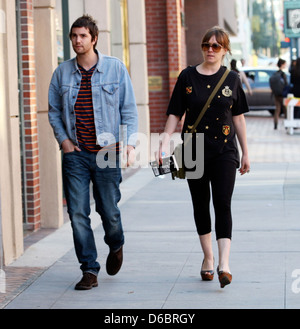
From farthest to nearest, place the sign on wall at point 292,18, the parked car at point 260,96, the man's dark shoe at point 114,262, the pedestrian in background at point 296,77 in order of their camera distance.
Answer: the parked car at point 260,96 < the sign on wall at point 292,18 < the pedestrian in background at point 296,77 < the man's dark shoe at point 114,262

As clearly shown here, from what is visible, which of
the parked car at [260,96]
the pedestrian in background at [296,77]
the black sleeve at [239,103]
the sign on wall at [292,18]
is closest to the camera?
the black sleeve at [239,103]

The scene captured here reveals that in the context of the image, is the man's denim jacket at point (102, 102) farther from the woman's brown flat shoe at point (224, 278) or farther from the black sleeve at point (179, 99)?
the woman's brown flat shoe at point (224, 278)

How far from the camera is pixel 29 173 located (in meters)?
9.00

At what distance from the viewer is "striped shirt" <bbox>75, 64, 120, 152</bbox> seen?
6.50m

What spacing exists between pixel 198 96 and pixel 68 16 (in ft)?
17.8

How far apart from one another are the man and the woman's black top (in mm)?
424

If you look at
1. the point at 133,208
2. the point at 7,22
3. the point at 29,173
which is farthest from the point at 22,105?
the point at 133,208

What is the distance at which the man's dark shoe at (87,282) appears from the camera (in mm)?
6566

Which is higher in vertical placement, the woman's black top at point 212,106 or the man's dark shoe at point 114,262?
the woman's black top at point 212,106

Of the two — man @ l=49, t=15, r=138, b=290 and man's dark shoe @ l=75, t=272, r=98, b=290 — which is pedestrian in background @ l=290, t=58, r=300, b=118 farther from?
man's dark shoe @ l=75, t=272, r=98, b=290

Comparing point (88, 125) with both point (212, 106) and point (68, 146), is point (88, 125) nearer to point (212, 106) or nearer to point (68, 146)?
point (68, 146)

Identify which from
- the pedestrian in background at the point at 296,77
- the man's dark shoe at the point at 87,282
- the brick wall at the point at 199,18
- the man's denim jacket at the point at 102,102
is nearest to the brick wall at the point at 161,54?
the pedestrian in background at the point at 296,77

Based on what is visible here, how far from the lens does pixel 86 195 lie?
6598 millimetres

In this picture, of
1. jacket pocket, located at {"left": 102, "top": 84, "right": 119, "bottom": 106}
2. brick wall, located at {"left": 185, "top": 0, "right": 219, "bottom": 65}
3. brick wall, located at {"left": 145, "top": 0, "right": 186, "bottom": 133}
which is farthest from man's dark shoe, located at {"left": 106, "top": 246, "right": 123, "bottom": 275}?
brick wall, located at {"left": 185, "top": 0, "right": 219, "bottom": 65}
